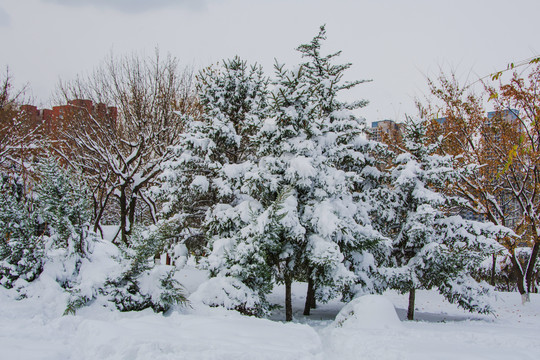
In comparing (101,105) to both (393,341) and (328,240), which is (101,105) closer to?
(328,240)

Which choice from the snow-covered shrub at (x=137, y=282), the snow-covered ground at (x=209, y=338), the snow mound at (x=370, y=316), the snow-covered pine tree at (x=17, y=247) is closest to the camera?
the snow-covered ground at (x=209, y=338)

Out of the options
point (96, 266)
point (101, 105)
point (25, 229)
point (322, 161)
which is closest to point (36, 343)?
point (96, 266)

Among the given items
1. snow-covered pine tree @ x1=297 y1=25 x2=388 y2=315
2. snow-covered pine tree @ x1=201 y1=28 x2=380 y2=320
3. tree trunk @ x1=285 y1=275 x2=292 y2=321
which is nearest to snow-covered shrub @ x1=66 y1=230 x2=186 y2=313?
snow-covered pine tree @ x1=201 y1=28 x2=380 y2=320

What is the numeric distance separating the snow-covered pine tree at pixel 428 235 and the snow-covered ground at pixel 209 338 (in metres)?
5.79

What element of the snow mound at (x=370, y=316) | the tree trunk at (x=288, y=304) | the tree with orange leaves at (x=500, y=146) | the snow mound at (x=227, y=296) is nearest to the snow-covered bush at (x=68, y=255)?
the snow mound at (x=227, y=296)

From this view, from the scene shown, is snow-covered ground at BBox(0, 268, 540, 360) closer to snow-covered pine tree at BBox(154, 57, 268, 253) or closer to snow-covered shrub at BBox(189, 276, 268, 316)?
snow-covered shrub at BBox(189, 276, 268, 316)

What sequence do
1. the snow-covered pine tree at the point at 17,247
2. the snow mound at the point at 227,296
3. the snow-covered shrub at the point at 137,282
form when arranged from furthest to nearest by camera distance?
the snow mound at the point at 227,296 < the snow-covered shrub at the point at 137,282 < the snow-covered pine tree at the point at 17,247

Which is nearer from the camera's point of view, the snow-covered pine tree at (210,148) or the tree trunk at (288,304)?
the tree trunk at (288,304)

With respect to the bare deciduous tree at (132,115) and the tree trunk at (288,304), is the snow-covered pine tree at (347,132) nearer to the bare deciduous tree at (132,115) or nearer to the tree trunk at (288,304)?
the tree trunk at (288,304)

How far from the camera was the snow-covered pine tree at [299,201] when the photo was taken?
11.2 m

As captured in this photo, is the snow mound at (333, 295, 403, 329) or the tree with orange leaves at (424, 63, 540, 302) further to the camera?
the tree with orange leaves at (424, 63, 540, 302)

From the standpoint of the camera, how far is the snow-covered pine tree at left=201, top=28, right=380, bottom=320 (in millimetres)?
11156

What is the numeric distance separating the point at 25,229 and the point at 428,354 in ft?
25.0

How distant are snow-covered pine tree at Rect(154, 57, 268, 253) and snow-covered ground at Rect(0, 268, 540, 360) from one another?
6705mm
